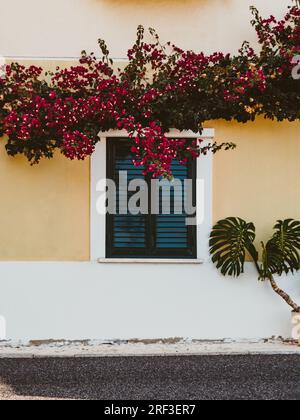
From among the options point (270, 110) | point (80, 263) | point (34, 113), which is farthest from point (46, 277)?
point (270, 110)

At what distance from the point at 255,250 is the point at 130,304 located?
174cm

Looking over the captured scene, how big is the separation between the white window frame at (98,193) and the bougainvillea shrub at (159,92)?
0.15 meters

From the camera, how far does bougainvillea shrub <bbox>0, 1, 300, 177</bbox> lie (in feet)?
28.2

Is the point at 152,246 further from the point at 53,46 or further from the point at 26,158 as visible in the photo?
the point at 53,46

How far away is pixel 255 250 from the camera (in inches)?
353

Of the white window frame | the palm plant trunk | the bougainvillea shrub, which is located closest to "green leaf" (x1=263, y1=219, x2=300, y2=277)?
the palm plant trunk

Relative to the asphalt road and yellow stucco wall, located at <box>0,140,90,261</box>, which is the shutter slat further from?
the asphalt road

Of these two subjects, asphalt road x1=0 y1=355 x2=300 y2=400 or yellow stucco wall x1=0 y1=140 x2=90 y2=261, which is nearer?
asphalt road x1=0 y1=355 x2=300 y2=400

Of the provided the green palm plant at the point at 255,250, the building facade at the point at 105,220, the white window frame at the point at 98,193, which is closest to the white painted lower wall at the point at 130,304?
the building facade at the point at 105,220

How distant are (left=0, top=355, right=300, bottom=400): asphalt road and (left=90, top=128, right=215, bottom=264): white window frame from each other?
144 cm

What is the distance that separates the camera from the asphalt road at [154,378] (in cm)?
653
